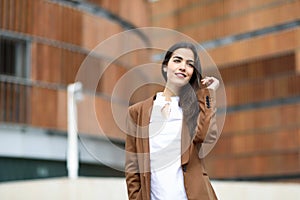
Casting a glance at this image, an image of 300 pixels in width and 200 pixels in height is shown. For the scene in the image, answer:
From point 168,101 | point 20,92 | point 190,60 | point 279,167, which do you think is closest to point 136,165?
point 168,101

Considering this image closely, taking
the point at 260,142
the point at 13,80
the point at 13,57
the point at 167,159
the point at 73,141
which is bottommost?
the point at 167,159

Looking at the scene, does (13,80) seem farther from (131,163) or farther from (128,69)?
(131,163)

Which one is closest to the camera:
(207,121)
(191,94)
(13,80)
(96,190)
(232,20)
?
(207,121)

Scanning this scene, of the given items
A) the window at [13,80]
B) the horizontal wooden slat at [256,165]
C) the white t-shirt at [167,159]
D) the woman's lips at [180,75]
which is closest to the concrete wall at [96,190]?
the white t-shirt at [167,159]

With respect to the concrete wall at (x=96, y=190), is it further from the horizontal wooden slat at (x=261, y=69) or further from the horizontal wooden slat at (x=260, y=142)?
the horizontal wooden slat at (x=261, y=69)

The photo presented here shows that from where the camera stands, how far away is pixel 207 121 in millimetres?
2924

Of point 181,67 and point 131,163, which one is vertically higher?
point 181,67

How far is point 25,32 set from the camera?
16.5 m

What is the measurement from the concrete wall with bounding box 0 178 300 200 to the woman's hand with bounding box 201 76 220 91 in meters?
4.97

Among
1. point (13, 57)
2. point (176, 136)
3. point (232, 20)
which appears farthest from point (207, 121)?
point (232, 20)

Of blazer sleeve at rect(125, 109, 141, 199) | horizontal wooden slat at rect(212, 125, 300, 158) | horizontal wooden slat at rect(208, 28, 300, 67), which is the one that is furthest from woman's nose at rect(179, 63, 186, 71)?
horizontal wooden slat at rect(208, 28, 300, 67)

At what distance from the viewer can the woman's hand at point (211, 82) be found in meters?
2.96

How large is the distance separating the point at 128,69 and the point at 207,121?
1227 cm

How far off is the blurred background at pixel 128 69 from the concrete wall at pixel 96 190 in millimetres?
4802
